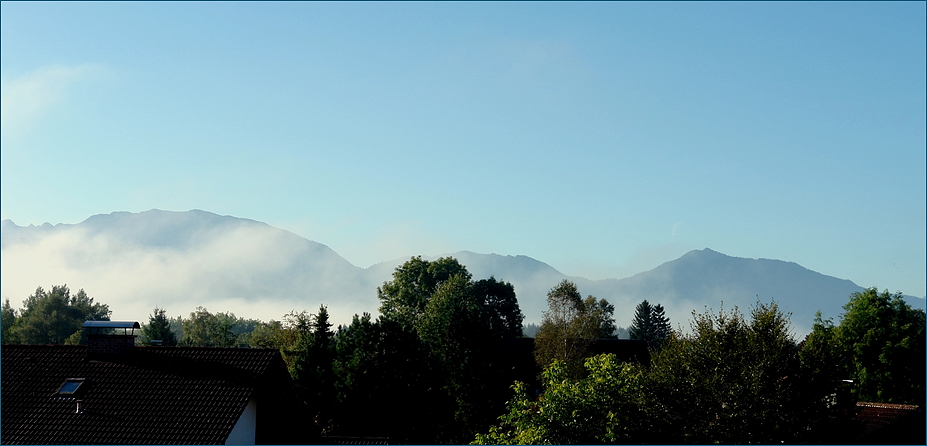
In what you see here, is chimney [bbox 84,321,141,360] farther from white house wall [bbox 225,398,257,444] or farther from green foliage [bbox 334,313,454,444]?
green foliage [bbox 334,313,454,444]

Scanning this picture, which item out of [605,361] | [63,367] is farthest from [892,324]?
[63,367]

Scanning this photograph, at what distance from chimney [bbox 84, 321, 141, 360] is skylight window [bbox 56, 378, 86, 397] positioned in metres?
1.42

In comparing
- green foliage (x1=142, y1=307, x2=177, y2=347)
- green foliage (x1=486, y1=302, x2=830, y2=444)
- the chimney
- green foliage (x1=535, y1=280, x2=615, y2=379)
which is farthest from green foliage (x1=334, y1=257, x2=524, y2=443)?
green foliage (x1=142, y1=307, x2=177, y2=347)

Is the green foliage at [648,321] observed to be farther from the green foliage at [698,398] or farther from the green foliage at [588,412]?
the green foliage at [588,412]

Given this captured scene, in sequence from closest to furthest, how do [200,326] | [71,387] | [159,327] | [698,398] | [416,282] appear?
[698,398] < [71,387] < [159,327] < [416,282] < [200,326]

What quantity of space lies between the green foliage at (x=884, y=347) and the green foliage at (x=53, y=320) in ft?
297

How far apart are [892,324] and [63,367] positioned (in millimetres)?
48821

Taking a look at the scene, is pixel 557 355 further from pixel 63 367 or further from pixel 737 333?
pixel 63 367

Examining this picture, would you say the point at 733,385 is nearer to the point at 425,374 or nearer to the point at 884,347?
the point at 425,374

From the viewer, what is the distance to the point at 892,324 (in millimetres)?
53656

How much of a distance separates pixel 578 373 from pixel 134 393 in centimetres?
3370

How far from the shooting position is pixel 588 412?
22359mm

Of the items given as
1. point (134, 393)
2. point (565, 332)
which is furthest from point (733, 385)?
point (565, 332)

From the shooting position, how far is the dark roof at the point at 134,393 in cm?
2258
